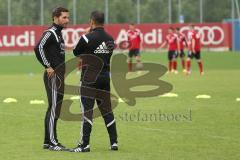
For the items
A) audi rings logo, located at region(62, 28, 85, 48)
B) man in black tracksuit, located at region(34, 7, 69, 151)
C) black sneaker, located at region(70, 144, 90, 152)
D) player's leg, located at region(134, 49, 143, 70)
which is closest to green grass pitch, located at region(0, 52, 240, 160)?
black sneaker, located at region(70, 144, 90, 152)

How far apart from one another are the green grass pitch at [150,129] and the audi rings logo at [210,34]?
25011 mm

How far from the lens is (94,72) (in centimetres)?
1304

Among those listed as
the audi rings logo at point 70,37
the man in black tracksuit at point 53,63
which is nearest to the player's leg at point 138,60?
the audi rings logo at point 70,37

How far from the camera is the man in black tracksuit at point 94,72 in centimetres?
1282

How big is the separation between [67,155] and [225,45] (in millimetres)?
42816

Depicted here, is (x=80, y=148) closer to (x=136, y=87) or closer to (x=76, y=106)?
(x=76, y=106)

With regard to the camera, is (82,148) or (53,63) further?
(53,63)

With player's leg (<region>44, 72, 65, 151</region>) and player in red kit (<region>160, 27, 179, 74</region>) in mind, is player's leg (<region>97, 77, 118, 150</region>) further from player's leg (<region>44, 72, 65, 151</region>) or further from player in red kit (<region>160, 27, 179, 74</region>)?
player in red kit (<region>160, 27, 179, 74</region>)

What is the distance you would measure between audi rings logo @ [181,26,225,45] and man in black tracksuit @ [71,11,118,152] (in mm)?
40822

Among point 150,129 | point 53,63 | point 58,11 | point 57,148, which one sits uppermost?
point 58,11

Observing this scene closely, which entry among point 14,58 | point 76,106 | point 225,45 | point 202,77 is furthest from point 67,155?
point 225,45

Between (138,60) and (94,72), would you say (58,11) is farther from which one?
(138,60)

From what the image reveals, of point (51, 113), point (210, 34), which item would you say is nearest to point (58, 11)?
point (51, 113)

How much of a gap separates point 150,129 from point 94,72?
343cm
